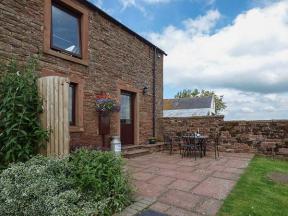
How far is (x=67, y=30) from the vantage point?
6.50 metres

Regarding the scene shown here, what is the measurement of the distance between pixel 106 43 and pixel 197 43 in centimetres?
394

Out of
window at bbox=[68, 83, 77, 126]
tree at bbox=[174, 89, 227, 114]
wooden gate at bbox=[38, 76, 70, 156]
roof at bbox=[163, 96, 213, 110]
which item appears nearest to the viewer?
wooden gate at bbox=[38, 76, 70, 156]

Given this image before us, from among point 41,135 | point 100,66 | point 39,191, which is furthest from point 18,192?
point 100,66

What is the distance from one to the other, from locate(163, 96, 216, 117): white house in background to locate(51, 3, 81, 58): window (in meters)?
20.1

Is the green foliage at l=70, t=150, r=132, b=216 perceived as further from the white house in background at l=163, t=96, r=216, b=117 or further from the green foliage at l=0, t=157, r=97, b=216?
the white house in background at l=163, t=96, r=216, b=117

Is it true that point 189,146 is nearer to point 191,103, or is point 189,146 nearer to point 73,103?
point 73,103

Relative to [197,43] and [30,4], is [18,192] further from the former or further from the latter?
[197,43]

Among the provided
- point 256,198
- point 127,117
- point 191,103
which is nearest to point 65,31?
point 127,117

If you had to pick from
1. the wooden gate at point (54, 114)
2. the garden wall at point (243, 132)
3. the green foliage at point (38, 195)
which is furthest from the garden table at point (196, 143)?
the green foliage at point (38, 195)

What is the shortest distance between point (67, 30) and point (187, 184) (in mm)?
5115

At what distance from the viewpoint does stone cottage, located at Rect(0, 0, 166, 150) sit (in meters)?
5.25

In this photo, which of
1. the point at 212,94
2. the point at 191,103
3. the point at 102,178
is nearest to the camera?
the point at 102,178

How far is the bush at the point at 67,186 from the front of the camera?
2598 millimetres

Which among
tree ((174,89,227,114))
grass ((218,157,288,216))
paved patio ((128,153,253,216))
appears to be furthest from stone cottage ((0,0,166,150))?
tree ((174,89,227,114))
